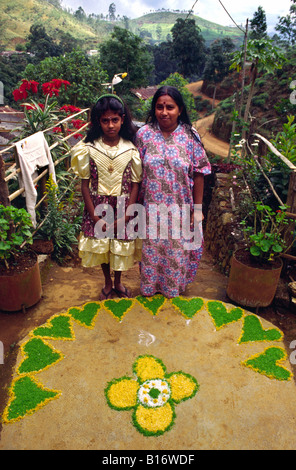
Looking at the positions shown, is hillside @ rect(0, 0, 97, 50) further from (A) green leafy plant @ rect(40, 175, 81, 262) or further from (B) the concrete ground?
(B) the concrete ground

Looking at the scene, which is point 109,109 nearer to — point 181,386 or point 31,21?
point 181,386

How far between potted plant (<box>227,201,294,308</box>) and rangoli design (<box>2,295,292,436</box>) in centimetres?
17

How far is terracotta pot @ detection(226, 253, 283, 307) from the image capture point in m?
2.49

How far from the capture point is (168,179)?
7.11 feet

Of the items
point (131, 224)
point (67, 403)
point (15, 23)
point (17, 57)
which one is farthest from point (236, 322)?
point (15, 23)

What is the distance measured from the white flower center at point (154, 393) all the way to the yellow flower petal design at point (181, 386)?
0.11 feet

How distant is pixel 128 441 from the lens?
1.57 m

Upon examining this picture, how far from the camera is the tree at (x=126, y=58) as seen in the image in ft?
55.4

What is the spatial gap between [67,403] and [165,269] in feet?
3.70

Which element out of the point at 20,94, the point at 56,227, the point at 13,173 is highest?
the point at 20,94

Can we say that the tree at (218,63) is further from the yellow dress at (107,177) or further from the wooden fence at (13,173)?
the yellow dress at (107,177)

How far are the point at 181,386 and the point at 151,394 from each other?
0.61 feet

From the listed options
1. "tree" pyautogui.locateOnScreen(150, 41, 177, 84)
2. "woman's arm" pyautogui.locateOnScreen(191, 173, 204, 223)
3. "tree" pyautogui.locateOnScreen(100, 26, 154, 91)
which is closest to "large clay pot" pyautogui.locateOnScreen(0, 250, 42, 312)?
"woman's arm" pyautogui.locateOnScreen(191, 173, 204, 223)

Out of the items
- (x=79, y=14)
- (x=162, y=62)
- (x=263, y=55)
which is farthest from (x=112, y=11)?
(x=263, y=55)
